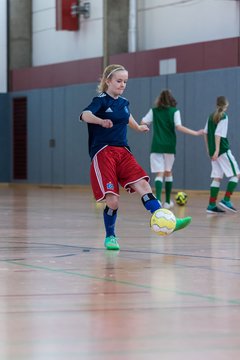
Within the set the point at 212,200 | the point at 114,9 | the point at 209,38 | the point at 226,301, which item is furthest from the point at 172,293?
the point at 114,9

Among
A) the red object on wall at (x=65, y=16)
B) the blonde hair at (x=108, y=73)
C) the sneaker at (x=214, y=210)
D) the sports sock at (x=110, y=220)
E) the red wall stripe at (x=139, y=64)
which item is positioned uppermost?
the red object on wall at (x=65, y=16)

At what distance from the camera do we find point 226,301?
618cm

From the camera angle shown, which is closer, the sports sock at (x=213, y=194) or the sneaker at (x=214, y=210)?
the sneaker at (x=214, y=210)

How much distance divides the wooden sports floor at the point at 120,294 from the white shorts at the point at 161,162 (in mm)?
4960

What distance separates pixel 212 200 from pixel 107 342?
1094cm

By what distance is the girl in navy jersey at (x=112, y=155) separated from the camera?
9.30 meters

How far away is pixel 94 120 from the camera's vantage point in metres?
9.20

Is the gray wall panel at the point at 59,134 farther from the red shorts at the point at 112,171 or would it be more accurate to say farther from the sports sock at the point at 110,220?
the red shorts at the point at 112,171

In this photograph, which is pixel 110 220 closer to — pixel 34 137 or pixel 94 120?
pixel 94 120

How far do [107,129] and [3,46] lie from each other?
21796 mm

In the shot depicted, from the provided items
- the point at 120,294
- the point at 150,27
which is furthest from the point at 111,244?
the point at 150,27

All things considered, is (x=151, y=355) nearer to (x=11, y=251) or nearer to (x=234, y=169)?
(x=11, y=251)

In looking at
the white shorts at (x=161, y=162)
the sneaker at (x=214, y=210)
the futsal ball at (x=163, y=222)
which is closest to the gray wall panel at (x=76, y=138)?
the white shorts at (x=161, y=162)

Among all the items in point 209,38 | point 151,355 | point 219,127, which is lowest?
point 151,355
